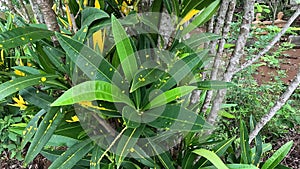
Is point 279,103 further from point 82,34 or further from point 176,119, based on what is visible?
point 82,34

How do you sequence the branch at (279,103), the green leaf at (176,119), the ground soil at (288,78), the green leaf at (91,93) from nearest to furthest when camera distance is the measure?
1. the green leaf at (91,93)
2. the green leaf at (176,119)
3. the branch at (279,103)
4. the ground soil at (288,78)

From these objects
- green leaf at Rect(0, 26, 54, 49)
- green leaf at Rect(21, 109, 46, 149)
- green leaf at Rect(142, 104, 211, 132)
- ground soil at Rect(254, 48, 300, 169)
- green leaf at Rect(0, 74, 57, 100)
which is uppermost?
green leaf at Rect(0, 26, 54, 49)

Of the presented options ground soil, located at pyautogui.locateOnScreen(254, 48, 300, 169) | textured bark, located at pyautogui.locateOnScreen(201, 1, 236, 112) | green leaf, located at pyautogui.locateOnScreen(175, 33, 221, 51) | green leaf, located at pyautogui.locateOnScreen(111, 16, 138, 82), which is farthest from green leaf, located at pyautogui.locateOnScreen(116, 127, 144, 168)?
ground soil, located at pyautogui.locateOnScreen(254, 48, 300, 169)

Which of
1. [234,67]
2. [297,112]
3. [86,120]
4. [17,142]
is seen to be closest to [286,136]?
[297,112]

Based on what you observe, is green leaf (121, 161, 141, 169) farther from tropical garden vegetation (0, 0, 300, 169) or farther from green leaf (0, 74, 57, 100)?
green leaf (0, 74, 57, 100)

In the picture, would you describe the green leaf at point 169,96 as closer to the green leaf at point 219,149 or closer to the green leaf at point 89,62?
the green leaf at point 89,62

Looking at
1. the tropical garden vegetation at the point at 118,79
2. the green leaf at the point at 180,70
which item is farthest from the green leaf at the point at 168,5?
the green leaf at the point at 180,70
